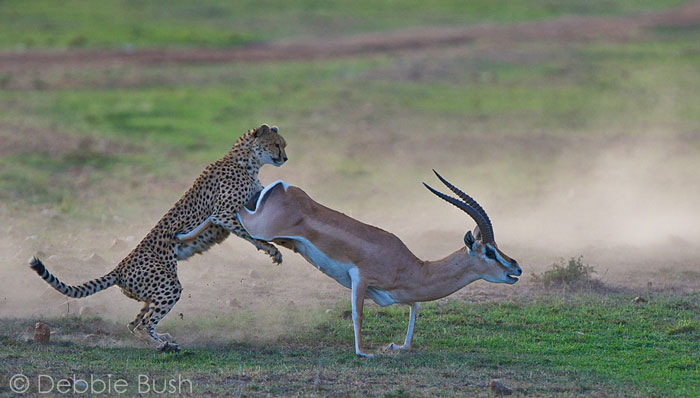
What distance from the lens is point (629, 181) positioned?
15.5 metres

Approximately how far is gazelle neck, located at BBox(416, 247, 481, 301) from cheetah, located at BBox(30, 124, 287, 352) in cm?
135

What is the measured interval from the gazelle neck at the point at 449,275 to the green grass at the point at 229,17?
23.5 meters

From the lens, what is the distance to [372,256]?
8211mm

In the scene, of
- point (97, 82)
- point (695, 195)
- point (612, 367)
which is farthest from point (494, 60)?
point (612, 367)

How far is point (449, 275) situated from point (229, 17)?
1185 inches

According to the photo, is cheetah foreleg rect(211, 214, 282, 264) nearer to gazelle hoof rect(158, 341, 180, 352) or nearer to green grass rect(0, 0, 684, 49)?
gazelle hoof rect(158, 341, 180, 352)

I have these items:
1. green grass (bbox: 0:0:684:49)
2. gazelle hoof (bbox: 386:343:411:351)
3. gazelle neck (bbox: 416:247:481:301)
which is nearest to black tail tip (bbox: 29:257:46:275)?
gazelle hoof (bbox: 386:343:411:351)

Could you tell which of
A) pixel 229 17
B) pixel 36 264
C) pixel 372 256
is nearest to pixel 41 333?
pixel 36 264

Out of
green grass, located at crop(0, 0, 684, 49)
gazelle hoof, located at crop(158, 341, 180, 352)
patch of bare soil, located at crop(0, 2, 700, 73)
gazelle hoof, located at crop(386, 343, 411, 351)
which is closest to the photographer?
gazelle hoof, located at crop(158, 341, 180, 352)

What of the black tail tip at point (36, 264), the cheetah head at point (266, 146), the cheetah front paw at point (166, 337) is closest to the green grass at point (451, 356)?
the cheetah front paw at point (166, 337)

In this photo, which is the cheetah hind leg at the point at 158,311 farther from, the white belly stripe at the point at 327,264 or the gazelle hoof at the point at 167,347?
the white belly stripe at the point at 327,264

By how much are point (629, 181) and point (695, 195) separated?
1.17 meters

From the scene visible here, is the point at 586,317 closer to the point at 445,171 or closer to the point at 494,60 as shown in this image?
the point at 445,171

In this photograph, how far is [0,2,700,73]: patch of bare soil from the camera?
27234mm
